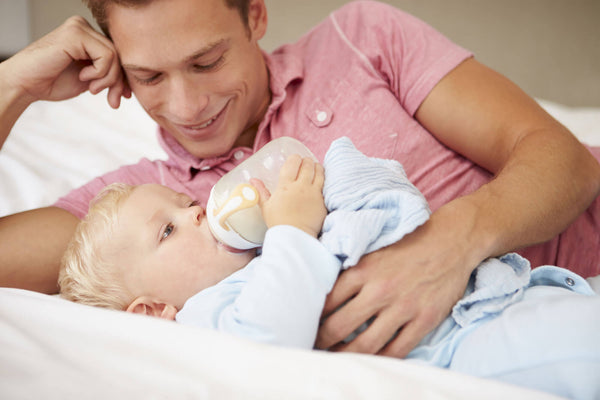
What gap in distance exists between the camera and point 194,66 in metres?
1.30

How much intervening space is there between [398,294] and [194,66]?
0.77 m

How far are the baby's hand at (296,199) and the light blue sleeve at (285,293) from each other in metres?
0.04

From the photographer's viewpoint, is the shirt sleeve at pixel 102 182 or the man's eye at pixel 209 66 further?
the shirt sleeve at pixel 102 182

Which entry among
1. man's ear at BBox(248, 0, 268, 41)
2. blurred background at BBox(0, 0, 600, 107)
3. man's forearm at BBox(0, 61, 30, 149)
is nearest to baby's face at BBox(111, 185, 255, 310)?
man's forearm at BBox(0, 61, 30, 149)

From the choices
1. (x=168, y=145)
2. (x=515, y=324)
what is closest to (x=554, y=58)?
(x=168, y=145)

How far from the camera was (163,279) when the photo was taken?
1.06 metres

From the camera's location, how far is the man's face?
123 centimetres

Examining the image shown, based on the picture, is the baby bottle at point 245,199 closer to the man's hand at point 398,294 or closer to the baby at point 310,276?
the baby at point 310,276

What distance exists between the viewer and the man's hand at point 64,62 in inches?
53.6

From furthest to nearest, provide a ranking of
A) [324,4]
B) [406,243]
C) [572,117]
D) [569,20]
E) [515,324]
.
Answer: [324,4] < [569,20] < [572,117] < [406,243] < [515,324]

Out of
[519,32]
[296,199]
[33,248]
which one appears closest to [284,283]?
[296,199]

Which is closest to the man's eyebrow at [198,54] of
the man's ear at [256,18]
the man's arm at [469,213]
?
the man's ear at [256,18]

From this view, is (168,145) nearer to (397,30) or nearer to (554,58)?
(397,30)

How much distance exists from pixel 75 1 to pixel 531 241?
3065 mm
